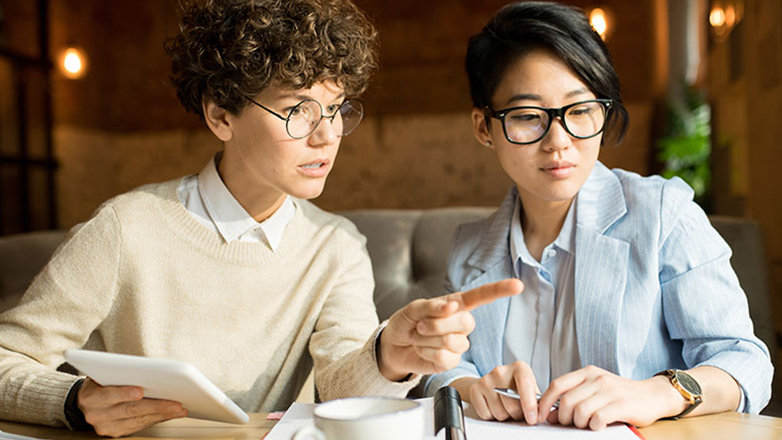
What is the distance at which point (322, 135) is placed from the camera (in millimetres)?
1409

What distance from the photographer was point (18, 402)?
117cm

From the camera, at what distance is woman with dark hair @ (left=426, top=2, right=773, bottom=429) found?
4.21ft

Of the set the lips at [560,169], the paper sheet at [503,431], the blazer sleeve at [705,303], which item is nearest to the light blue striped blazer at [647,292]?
the blazer sleeve at [705,303]

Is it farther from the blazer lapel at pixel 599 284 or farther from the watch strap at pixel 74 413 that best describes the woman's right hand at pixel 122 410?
the blazer lapel at pixel 599 284

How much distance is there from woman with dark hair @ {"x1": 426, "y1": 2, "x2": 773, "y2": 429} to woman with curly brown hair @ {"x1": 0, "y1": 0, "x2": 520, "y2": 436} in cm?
31

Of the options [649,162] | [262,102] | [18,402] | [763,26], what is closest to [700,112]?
[649,162]

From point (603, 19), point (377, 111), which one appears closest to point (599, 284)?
point (603, 19)

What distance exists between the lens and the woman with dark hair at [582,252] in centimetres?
128

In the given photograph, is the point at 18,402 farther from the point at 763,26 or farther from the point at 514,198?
the point at 763,26

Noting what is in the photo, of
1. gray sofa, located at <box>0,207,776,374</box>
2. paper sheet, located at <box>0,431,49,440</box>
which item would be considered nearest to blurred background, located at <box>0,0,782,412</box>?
gray sofa, located at <box>0,207,776,374</box>

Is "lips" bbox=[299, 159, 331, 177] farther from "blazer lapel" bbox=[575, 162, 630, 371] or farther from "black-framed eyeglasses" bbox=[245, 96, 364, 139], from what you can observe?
"blazer lapel" bbox=[575, 162, 630, 371]

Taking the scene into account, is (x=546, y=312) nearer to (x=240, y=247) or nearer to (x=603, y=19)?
(x=240, y=247)

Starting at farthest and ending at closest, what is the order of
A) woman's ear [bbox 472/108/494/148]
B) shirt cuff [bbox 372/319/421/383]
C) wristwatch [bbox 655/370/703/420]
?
woman's ear [bbox 472/108/494/148], shirt cuff [bbox 372/319/421/383], wristwatch [bbox 655/370/703/420]

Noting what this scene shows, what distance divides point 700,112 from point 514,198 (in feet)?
19.8
